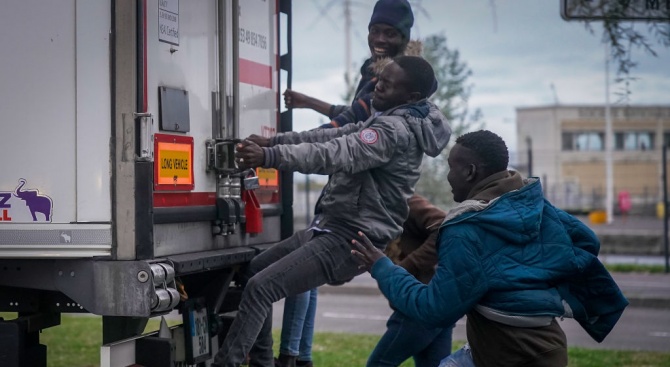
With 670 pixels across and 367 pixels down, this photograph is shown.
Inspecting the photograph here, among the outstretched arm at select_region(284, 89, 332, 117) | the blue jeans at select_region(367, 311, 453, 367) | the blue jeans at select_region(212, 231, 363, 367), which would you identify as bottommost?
→ the blue jeans at select_region(367, 311, 453, 367)

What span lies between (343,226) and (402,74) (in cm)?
88

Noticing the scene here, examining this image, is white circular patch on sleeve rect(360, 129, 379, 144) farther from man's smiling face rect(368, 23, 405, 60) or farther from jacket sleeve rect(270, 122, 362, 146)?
man's smiling face rect(368, 23, 405, 60)

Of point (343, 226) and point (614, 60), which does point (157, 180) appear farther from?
point (614, 60)

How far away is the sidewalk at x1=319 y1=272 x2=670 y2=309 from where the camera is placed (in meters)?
14.7

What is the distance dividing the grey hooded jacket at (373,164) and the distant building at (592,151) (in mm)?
38216

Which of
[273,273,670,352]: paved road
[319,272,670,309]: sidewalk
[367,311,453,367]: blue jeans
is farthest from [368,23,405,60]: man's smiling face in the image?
[319,272,670,309]: sidewalk

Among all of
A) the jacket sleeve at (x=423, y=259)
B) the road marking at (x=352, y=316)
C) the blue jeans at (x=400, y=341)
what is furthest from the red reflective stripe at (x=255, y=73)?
the road marking at (x=352, y=316)

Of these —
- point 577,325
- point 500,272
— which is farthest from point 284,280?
point 577,325

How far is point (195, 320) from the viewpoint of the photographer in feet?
18.2

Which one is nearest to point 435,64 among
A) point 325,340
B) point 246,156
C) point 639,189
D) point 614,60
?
point 325,340

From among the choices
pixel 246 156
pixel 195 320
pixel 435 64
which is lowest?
pixel 195 320

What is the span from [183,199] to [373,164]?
3.44 ft

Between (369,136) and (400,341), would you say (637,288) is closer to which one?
(400,341)

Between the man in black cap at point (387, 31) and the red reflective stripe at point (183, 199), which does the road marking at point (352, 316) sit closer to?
the man in black cap at point (387, 31)
